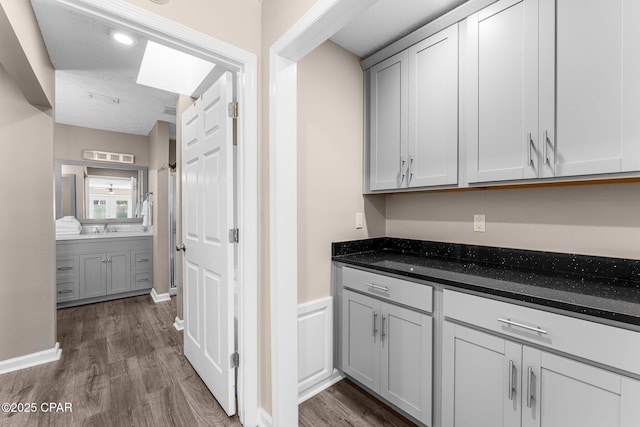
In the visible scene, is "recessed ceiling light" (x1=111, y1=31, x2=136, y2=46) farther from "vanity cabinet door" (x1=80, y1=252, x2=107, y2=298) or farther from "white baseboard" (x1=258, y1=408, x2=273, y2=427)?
"vanity cabinet door" (x1=80, y1=252, x2=107, y2=298)

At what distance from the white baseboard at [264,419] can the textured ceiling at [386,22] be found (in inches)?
92.7

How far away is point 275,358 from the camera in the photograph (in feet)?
4.86

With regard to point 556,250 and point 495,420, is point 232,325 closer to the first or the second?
point 495,420

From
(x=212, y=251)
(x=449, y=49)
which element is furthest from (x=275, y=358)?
(x=449, y=49)

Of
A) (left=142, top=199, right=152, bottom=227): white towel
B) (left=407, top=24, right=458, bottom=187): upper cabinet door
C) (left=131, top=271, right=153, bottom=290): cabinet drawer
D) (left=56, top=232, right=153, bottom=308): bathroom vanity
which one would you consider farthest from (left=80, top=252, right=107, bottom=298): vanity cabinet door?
(left=407, top=24, right=458, bottom=187): upper cabinet door

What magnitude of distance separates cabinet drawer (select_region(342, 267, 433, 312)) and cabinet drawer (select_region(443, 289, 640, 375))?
133 millimetres

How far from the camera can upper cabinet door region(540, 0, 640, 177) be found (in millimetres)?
1162

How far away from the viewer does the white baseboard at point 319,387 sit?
1879mm

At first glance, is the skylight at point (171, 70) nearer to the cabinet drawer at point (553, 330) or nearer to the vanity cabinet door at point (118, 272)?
the vanity cabinet door at point (118, 272)

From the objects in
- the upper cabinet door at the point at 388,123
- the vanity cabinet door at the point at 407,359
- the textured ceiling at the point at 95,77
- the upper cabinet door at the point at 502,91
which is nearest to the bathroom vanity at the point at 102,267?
the textured ceiling at the point at 95,77

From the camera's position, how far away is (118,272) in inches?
154

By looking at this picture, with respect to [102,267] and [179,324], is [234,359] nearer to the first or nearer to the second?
[179,324]

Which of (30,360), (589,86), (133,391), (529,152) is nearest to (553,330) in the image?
(529,152)

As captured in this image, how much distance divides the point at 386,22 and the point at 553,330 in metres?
1.93
